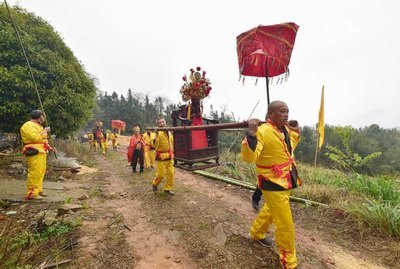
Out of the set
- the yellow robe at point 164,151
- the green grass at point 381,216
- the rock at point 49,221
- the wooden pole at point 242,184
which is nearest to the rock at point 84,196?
the rock at point 49,221

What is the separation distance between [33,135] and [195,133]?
399 cm

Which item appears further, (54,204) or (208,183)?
(208,183)

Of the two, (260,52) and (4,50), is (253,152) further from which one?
(4,50)

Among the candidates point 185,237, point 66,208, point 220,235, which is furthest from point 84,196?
point 220,235

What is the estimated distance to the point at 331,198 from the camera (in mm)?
5195

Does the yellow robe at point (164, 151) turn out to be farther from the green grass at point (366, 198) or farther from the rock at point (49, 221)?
the green grass at point (366, 198)

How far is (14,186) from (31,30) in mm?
6514

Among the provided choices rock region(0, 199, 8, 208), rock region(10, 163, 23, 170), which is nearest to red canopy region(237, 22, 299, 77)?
rock region(0, 199, 8, 208)

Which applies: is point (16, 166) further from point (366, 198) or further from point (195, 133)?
point (366, 198)

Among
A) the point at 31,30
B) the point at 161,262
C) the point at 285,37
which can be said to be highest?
the point at 31,30

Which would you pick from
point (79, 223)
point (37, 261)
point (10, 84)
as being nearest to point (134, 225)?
point (79, 223)

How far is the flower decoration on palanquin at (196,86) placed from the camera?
3942mm

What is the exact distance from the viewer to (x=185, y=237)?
3572 millimetres

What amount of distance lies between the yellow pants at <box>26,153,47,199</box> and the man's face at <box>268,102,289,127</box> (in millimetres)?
5464
